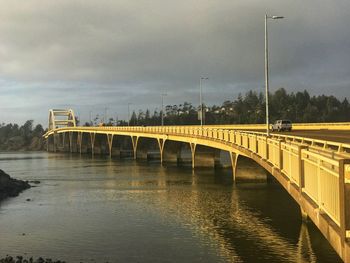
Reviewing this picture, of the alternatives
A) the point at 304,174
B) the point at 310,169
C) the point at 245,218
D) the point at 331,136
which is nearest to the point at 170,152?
the point at 331,136

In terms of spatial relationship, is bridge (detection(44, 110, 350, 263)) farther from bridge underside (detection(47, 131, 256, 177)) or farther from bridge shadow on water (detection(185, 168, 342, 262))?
bridge shadow on water (detection(185, 168, 342, 262))

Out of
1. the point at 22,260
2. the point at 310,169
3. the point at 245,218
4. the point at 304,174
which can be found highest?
the point at 310,169

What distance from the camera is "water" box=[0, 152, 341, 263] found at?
2092 cm

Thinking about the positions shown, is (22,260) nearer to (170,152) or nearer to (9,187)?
(9,187)

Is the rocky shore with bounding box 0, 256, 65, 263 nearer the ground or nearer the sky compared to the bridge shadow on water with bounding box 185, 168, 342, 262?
nearer the sky

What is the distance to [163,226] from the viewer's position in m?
27.1

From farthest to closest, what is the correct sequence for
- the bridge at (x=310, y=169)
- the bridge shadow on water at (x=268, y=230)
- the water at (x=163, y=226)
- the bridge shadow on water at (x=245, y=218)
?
the water at (x=163, y=226), the bridge shadow on water at (x=245, y=218), the bridge shadow on water at (x=268, y=230), the bridge at (x=310, y=169)

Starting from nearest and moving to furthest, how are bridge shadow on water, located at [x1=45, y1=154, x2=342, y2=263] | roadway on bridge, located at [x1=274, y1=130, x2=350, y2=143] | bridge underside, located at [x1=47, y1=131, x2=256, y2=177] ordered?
bridge shadow on water, located at [x1=45, y1=154, x2=342, y2=263], roadway on bridge, located at [x1=274, y1=130, x2=350, y2=143], bridge underside, located at [x1=47, y1=131, x2=256, y2=177]

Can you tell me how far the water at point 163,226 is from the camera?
824 inches

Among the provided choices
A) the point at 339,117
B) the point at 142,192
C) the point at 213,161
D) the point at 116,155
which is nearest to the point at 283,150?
the point at 142,192

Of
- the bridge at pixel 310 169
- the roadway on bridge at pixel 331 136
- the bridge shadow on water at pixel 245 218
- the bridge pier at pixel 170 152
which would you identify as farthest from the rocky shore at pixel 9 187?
the bridge pier at pixel 170 152

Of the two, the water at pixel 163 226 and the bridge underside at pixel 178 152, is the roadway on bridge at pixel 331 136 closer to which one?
the water at pixel 163 226

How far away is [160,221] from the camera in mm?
28812

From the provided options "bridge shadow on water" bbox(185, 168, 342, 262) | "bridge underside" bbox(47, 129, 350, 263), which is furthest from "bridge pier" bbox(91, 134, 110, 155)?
"bridge shadow on water" bbox(185, 168, 342, 262)
